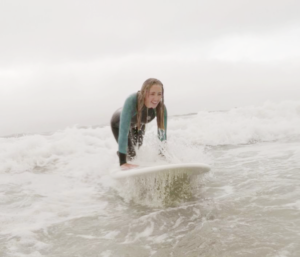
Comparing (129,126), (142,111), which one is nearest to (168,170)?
(129,126)

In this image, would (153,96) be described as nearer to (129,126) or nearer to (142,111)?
(142,111)

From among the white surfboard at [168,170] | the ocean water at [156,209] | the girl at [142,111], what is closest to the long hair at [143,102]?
the girl at [142,111]

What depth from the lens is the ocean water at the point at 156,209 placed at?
218cm

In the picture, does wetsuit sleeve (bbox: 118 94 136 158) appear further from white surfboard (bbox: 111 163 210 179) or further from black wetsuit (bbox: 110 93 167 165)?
white surfboard (bbox: 111 163 210 179)

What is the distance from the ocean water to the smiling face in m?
0.70

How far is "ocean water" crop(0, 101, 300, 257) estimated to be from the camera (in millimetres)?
2180

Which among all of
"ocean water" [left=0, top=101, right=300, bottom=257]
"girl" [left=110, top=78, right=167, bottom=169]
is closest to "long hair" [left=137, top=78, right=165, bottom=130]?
"girl" [left=110, top=78, right=167, bottom=169]

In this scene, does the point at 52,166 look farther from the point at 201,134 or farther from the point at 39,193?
the point at 201,134

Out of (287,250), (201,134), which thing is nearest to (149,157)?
(287,250)

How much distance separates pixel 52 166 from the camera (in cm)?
650

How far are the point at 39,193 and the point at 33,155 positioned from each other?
312 cm

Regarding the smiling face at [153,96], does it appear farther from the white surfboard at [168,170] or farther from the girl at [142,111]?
the white surfboard at [168,170]

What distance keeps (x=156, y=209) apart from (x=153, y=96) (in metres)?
1.32

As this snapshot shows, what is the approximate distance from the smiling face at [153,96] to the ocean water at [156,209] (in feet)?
2.29
